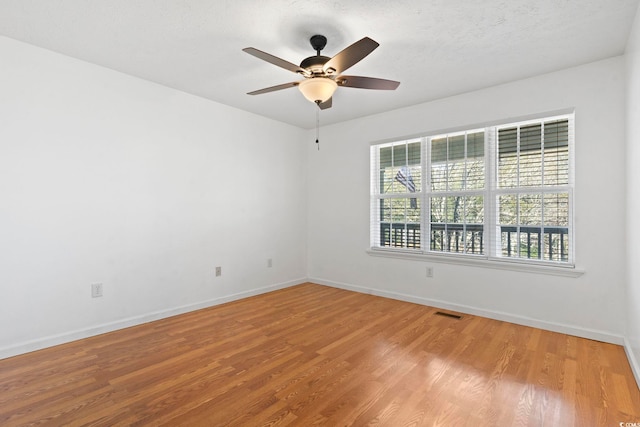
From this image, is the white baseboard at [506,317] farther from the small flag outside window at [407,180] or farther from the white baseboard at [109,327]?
the white baseboard at [109,327]

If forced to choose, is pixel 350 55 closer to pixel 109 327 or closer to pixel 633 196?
pixel 633 196

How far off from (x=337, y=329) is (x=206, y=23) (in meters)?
2.92

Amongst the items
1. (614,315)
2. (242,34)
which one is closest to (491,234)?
(614,315)

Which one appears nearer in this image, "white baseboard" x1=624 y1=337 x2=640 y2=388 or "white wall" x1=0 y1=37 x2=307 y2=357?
"white baseboard" x1=624 y1=337 x2=640 y2=388

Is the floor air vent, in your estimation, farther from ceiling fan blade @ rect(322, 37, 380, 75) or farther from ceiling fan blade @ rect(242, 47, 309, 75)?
ceiling fan blade @ rect(242, 47, 309, 75)

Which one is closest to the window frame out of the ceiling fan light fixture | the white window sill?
the white window sill

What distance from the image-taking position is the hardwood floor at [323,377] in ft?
5.89

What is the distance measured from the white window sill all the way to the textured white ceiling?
1.96m

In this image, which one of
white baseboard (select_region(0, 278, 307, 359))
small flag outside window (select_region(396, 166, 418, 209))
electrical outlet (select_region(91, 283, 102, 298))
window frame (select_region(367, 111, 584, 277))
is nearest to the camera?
white baseboard (select_region(0, 278, 307, 359))

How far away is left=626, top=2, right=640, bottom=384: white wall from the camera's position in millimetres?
2178

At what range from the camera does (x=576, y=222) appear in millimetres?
→ 2994

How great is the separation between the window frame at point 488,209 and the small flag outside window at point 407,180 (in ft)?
0.30

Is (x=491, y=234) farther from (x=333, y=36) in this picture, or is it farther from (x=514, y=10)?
A: (x=333, y=36)

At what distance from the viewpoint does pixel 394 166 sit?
14.3 ft
